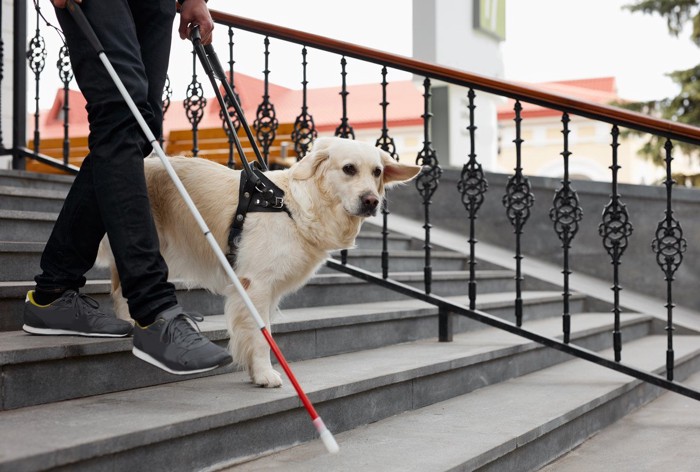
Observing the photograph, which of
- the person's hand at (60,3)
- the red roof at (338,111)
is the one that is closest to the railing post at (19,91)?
the person's hand at (60,3)

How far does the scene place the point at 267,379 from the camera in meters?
2.49

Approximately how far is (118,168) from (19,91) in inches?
111

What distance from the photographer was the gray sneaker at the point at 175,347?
2127mm

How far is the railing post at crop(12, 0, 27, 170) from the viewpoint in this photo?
4.54 meters

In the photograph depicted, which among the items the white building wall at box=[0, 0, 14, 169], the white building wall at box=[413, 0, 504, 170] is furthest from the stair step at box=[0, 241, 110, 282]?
the white building wall at box=[413, 0, 504, 170]

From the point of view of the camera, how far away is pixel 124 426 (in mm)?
1921

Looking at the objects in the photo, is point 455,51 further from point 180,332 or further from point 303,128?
point 180,332

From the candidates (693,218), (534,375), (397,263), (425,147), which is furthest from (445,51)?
(534,375)

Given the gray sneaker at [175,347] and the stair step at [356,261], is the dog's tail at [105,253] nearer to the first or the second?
the stair step at [356,261]

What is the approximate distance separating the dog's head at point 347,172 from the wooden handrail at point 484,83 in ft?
3.86

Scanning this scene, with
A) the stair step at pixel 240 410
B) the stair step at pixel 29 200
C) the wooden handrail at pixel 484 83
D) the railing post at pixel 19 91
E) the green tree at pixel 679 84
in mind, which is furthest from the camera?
the green tree at pixel 679 84

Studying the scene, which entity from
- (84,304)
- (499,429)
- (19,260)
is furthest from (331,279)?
(84,304)

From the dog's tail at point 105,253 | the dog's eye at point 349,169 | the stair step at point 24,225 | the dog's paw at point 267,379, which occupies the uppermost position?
the dog's eye at point 349,169

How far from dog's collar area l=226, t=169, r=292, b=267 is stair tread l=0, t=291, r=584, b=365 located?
1.17 ft
